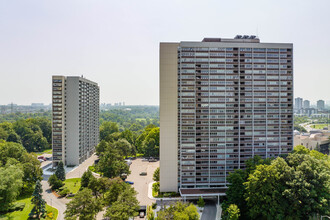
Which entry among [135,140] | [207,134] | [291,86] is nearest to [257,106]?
[291,86]

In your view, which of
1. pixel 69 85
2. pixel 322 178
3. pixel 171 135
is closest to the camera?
pixel 322 178

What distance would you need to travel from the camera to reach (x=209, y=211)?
144ft

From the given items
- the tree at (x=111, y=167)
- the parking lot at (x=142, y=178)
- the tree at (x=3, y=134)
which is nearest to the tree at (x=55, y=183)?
the tree at (x=111, y=167)

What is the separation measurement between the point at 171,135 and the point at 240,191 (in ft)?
65.8

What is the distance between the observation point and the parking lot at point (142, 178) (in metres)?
48.6

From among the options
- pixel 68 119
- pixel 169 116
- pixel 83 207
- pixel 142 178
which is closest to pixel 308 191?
pixel 169 116

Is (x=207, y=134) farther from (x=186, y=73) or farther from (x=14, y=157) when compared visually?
(x=14, y=157)

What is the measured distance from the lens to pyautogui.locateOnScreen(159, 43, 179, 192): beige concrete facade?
50.0 m

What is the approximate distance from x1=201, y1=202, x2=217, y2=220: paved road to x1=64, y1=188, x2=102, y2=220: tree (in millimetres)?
22472

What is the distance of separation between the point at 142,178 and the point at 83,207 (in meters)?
28.2

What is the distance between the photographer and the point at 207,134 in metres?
51.2

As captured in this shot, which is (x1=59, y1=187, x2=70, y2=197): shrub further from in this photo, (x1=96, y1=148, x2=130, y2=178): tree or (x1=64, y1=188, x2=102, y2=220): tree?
(x1=64, y1=188, x2=102, y2=220): tree

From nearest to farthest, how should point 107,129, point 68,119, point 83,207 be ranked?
1. point 83,207
2. point 68,119
3. point 107,129

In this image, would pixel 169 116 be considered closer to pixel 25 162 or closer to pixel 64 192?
pixel 64 192
